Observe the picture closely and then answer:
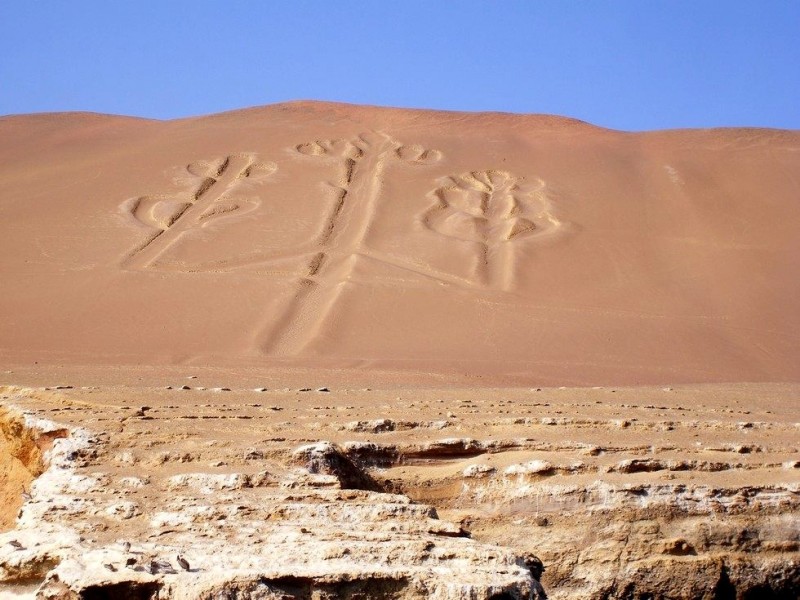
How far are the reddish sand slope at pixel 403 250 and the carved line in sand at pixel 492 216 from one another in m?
0.08

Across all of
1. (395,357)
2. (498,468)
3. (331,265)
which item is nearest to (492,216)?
(331,265)

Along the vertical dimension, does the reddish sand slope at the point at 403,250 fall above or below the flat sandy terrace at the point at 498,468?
above

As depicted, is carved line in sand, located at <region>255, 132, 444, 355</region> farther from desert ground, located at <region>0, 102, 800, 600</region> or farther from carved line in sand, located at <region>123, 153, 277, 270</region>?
carved line in sand, located at <region>123, 153, 277, 270</region>

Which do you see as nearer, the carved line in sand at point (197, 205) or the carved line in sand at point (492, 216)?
the carved line in sand at point (197, 205)

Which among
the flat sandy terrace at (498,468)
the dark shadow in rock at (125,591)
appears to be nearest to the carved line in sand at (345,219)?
the flat sandy terrace at (498,468)

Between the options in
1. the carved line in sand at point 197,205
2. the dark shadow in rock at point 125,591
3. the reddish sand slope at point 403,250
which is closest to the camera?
the dark shadow in rock at point 125,591

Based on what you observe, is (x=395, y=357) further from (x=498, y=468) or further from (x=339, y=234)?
(x=498, y=468)

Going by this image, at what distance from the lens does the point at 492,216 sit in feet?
74.1

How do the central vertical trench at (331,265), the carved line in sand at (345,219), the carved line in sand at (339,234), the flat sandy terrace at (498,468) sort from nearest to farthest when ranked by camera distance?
the flat sandy terrace at (498,468) → the central vertical trench at (331,265) → the carved line in sand at (339,234) → the carved line in sand at (345,219)

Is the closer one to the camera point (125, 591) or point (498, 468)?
point (125, 591)

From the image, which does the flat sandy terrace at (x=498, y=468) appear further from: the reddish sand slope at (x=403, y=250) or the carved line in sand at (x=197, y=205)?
the carved line in sand at (x=197, y=205)

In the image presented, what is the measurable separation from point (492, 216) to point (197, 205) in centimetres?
693

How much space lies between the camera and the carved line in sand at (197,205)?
1997cm

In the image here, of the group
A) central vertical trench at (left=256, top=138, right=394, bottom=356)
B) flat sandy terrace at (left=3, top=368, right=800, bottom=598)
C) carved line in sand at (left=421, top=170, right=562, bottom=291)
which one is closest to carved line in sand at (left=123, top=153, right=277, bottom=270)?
central vertical trench at (left=256, top=138, right=394, bottom=356)
